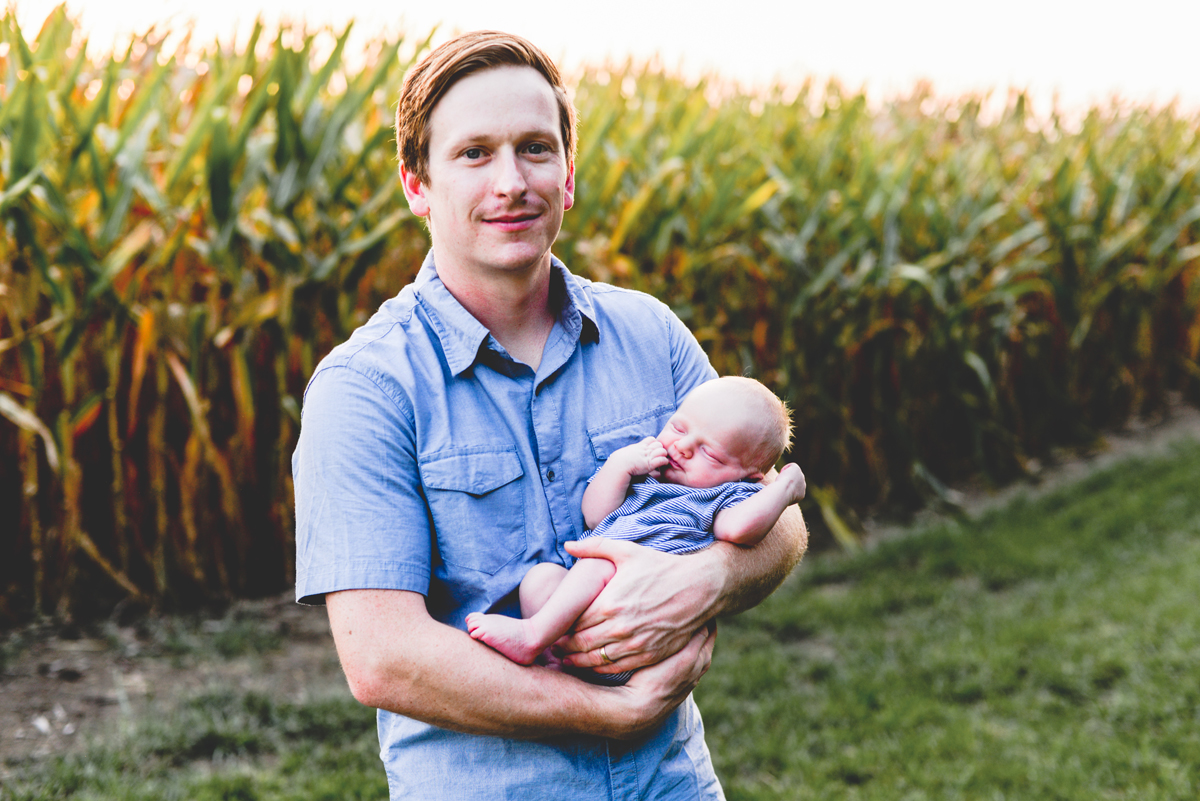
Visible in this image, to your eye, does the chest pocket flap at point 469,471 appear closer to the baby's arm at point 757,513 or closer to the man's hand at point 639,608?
the man's hand at point 639,608

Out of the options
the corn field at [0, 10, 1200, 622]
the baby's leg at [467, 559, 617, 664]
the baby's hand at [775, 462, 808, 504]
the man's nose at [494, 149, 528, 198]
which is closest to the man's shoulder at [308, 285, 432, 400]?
the man's nose at [494, 149, 528, 198]

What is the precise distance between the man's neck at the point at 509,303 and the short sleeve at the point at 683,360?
0.26 m

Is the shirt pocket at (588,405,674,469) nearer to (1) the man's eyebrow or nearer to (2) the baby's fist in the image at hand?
(2) the baby's fist

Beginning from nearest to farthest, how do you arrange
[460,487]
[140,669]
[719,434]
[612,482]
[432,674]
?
1. [432,674]
2. [460,487]
3. [612,482]
4. [719,434]
5. [140,669]

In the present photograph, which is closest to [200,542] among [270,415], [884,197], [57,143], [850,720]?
[270,415]

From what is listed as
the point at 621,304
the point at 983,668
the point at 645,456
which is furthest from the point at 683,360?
the point at 983,668

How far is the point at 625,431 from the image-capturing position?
4.90 ft

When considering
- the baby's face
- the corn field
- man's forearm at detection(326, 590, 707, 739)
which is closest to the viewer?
man's forearm at detection(326, 590, 707, 739)

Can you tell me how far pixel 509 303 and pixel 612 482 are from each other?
0.31 metres

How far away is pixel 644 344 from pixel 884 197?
3147 mm

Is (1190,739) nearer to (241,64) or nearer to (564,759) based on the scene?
(564,759)

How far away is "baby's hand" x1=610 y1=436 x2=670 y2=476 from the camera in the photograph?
1427 mm

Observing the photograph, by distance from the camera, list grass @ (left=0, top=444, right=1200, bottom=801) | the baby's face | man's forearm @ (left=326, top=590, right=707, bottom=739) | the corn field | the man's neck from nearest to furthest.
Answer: man's forearm @ (left=326, top=590, right=707, bottom=739) → the man's neck → the baby's face → grass @ (left=0, top=444, right=1200, bottom=801) → the corn field

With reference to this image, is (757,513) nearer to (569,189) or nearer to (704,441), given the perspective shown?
(704,441)
